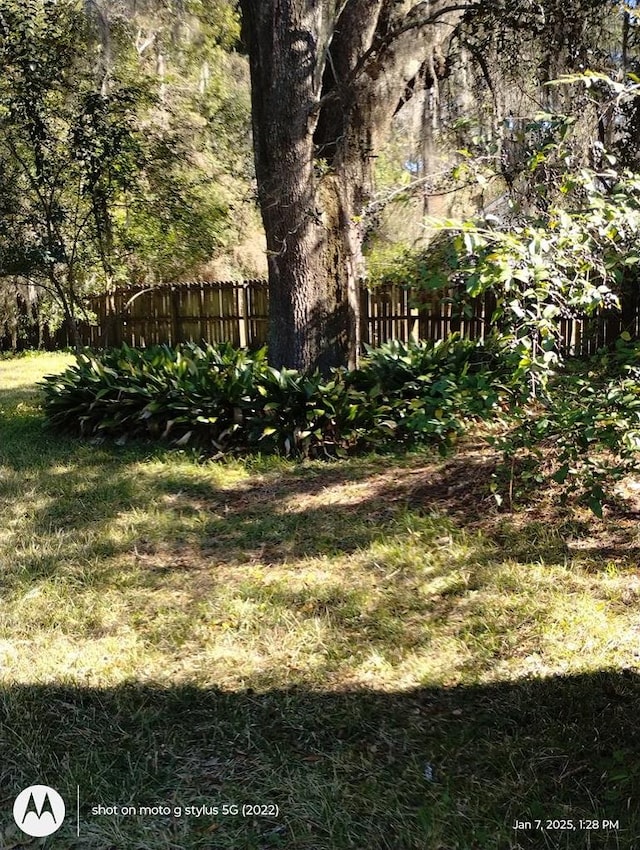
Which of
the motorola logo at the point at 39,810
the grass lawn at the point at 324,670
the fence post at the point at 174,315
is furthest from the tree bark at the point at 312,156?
the fence post at the point at 174,315

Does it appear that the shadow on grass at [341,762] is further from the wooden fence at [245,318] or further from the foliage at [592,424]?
the wooden fence at [245,318]

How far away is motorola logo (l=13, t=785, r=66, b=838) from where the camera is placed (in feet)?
7.14

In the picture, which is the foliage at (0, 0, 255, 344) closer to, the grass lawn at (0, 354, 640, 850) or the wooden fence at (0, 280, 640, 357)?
the wooden fence at (0, 280, 640, 357)

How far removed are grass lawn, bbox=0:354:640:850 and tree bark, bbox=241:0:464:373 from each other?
227 centimetres

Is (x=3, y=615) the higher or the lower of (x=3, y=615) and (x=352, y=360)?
the lower

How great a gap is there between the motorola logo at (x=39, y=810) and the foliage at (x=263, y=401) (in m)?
3.88

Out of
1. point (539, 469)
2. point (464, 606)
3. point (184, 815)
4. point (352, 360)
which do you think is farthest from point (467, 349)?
point (184, 815)

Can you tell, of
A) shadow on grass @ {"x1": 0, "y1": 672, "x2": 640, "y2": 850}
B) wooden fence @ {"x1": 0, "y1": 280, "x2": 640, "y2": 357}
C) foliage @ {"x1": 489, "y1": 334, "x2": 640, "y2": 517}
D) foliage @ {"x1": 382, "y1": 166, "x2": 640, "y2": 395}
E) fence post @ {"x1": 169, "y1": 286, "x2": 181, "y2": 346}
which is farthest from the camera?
fence post @ {"x1": 169, "y1": 286, "x2": 181, "y2": 346}

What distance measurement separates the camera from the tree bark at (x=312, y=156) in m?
6.23

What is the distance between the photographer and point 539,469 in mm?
4547

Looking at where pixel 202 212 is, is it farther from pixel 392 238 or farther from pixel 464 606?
pixel 464 606

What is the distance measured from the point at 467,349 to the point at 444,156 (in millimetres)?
3211

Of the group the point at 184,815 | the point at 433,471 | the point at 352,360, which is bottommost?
the point at 184,815

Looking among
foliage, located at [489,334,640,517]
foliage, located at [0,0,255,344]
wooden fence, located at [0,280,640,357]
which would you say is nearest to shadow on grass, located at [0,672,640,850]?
foliage, located at [489,334,640,517]
